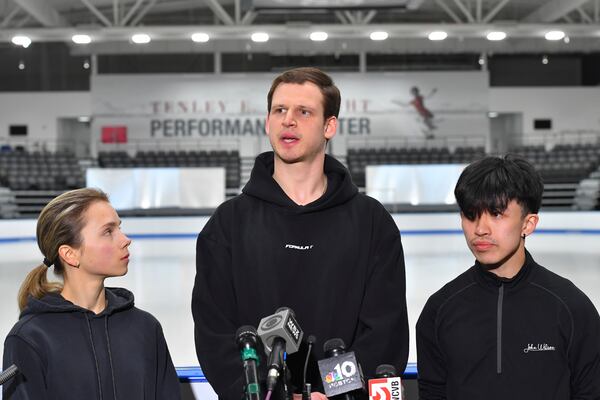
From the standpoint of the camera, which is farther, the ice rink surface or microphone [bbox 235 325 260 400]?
the ice rink surface

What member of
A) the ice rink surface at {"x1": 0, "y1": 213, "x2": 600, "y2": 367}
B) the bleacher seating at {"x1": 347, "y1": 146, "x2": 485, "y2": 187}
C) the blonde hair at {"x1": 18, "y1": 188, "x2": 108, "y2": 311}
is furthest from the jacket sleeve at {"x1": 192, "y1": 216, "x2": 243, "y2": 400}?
the bleacher seating at {"x1": 347, "y1": 146, "x2": 485, "y2": 187}

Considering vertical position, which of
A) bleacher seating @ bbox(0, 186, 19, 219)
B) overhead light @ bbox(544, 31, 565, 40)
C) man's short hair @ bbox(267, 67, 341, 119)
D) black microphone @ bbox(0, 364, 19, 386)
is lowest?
bleacher seating @ bbox(0, 186, 19, 219)

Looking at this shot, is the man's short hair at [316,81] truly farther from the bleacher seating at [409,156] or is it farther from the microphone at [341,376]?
the bleacher seating at [409,156]

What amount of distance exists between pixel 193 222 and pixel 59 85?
40.4ft

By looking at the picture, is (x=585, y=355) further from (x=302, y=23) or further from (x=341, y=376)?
(x=302, y=23)

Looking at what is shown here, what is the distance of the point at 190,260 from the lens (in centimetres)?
1110

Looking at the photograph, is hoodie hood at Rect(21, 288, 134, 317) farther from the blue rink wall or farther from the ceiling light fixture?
the ceiling light fixture

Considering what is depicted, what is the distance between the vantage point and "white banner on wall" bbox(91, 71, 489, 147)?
81.7 ft

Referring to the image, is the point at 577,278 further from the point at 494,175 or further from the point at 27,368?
the point at 27,368

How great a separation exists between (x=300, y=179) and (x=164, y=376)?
0.67 meters

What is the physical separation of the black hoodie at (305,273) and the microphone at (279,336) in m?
0.73

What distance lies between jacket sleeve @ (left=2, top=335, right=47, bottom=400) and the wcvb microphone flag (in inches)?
35.3

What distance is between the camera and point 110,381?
6.97 feet

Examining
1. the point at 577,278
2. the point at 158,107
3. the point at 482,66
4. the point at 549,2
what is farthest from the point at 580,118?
the point at 577,278
